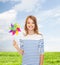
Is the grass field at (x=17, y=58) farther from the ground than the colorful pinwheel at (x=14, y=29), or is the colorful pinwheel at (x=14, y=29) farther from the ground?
the colorful pinwheel at (x=14, y=29)

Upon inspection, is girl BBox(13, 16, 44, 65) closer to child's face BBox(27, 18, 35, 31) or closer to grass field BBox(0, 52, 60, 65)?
child's face BBox(27, 18, 35, 31)

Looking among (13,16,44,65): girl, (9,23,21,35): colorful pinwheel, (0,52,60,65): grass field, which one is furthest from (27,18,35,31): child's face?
(0,52,60,65): grass field

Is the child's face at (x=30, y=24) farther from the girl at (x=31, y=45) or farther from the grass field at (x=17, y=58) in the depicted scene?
the grass field at (x=17, y=58)

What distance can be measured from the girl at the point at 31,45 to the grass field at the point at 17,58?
3219 mm

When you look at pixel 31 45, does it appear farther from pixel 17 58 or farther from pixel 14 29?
pixel 17 58

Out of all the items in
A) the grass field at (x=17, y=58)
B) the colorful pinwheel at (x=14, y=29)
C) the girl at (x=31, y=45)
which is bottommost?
the grass field at (x=17, y=58)

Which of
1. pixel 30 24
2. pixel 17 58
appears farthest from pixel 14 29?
pixel 17 58

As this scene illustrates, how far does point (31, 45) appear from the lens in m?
3.32

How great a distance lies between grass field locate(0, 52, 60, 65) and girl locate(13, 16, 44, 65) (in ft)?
10.6

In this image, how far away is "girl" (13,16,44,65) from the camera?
3262 millimetres

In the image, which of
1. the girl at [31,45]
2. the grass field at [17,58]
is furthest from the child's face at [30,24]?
the grass field at [17,58]

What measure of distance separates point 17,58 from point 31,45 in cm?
414

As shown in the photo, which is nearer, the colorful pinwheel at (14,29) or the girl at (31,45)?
the girl at (31,45)

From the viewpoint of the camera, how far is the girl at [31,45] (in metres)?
3.26
